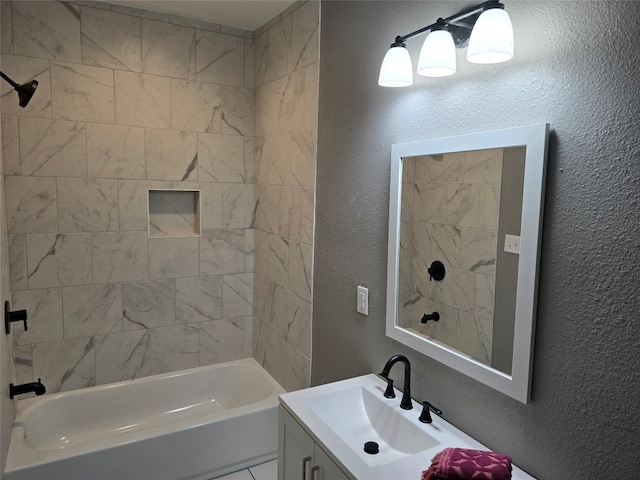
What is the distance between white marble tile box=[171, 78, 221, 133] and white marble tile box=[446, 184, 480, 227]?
6.52ft

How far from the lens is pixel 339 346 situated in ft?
7.35

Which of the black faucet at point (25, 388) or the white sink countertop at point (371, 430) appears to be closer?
the white sink countertop at point (371, 430)

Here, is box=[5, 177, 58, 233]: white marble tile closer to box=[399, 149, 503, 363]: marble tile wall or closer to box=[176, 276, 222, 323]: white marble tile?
box=[176, 276, 222, 323]: white marble tile

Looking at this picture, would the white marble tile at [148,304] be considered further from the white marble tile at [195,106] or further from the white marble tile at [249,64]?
the white marble tile at [249,64]

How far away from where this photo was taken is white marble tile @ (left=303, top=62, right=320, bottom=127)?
236cm

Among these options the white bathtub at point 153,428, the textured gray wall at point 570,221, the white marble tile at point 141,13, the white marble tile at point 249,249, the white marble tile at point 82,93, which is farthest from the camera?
the white marble tile at point 249,249

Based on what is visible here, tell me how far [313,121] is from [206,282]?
142 centimetres

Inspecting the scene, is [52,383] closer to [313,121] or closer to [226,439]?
[226,439]

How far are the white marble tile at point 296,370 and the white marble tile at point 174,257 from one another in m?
0.90

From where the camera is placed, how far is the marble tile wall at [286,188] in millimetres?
2461

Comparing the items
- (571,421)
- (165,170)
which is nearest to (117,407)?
(165,170)

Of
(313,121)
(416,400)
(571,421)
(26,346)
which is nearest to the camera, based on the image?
(571,421)

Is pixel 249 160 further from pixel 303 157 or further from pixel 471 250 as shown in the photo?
pixel 471 250

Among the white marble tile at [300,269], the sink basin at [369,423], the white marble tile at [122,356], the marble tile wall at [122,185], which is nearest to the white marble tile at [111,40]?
the marble tile wall at [122,185]
